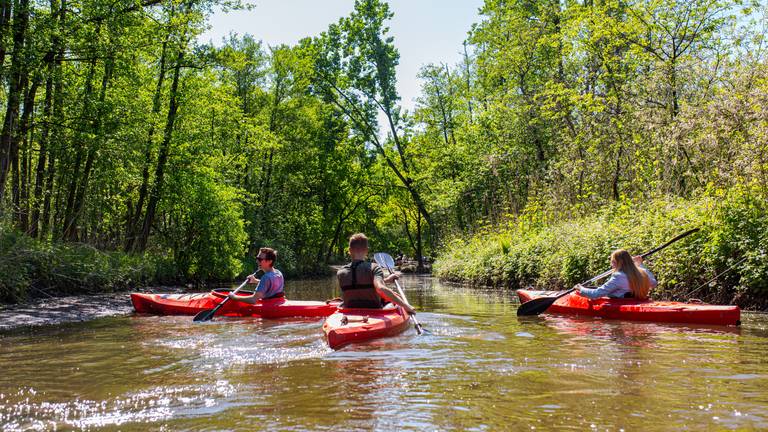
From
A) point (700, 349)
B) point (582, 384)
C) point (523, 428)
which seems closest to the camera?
point (523, 428)

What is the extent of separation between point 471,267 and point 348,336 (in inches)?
554

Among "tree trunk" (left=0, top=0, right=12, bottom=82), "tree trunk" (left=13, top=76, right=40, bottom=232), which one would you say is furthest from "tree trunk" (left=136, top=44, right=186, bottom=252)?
"tree trunk" (left=0, top=0, right=12, bottom=82)

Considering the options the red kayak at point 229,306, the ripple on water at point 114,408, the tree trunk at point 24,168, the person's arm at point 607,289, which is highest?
the tree trunk at point 24,168

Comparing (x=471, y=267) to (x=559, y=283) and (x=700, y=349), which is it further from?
(x=700, y=349)

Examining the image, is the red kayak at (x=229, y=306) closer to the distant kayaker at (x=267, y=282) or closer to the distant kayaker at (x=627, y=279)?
the distant kayaker at (x=267, y=282)

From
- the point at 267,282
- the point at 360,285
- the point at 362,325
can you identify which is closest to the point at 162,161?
the point at 267,282

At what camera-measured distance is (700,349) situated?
638cm

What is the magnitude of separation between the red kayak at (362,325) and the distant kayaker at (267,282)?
2.73 meters

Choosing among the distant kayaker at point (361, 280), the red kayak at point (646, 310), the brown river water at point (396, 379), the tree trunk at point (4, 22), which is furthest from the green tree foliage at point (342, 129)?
the distant kayaker at point (361, 280)

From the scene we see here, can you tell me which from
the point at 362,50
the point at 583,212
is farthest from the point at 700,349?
the point at 362,50

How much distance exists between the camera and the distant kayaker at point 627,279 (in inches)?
354

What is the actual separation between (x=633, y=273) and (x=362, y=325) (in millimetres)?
4450

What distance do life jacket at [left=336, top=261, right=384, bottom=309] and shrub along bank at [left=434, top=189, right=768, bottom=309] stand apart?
501 centimetres

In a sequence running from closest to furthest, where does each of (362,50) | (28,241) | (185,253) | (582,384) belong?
→ (582,384), (28,241), (185,253), (362,50)
